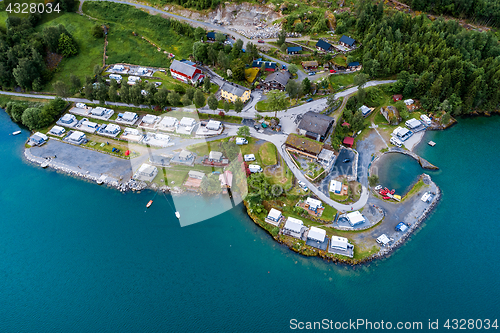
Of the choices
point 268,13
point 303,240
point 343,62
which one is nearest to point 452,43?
point 343,62

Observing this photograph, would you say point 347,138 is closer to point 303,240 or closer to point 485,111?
point 303,240

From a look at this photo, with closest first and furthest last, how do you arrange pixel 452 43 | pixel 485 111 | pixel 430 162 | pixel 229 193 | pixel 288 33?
pixel 229 193 < pixel 430 162 < pixel 485 111 < pixel 452 43 < pixel 288 33

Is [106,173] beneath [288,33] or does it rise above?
beneath

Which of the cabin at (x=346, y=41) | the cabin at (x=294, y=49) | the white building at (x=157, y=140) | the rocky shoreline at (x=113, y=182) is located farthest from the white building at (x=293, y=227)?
the cabin at (x=346, y=41)

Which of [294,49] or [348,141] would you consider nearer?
[348,141]

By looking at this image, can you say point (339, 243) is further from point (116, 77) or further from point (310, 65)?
point (116, 77)

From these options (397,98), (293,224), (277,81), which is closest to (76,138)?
(277,81)
